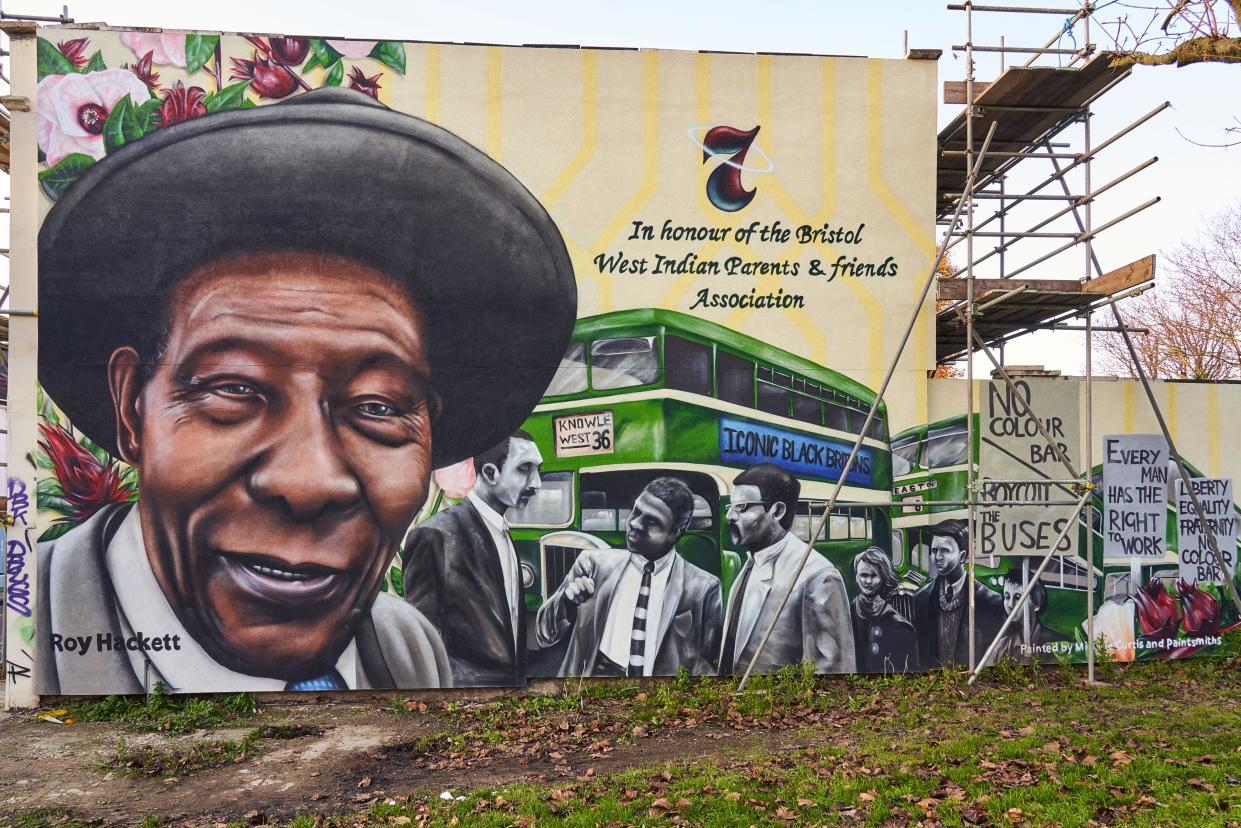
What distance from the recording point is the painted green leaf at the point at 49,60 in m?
8.85

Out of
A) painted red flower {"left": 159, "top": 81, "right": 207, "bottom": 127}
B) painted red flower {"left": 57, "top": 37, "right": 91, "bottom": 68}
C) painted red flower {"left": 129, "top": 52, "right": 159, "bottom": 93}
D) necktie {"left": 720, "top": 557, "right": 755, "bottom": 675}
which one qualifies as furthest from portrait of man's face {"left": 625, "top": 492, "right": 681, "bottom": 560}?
painted red flower {"left": 57, "top": 37, "right": 91, "bottom": 68}

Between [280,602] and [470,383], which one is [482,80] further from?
[280,602]

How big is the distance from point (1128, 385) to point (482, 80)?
7.83 m

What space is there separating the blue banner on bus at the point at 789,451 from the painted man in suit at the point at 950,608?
1095 millimetres

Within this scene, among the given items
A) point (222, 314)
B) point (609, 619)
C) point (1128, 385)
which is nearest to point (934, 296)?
point (1128, 385)

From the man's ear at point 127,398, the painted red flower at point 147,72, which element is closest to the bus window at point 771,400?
the man's ear at point 127,398

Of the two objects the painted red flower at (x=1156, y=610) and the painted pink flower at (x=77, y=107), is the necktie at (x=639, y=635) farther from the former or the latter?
the painted pink flower at (x=77, y=107)

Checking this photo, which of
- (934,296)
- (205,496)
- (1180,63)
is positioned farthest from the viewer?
(934,296)

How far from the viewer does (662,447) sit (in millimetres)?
9117

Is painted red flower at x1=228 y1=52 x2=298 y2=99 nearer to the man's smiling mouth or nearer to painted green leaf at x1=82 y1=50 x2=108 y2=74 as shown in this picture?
painted green leaf at x1=82 y1=50 x2=108 y2=74

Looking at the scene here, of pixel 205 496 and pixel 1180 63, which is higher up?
pixel 1180 63

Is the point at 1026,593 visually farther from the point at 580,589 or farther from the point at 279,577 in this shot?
the point at 279,577

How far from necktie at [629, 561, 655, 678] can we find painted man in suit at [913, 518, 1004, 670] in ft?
9.44

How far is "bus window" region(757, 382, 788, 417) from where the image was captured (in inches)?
365
